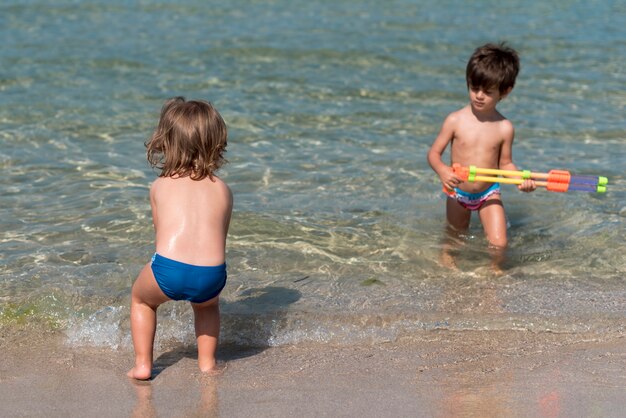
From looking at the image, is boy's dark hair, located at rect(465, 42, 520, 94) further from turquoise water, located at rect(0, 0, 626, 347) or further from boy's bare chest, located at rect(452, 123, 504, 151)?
turquoise water, located at rect(0, 0, 626, 347)

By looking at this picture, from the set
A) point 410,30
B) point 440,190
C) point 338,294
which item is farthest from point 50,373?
point 410,30

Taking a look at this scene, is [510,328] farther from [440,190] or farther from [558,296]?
[440,190]

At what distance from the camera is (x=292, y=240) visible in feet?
19.7

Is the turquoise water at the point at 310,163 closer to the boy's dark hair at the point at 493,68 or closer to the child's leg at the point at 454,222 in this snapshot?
the child's leg at the point at 454,222

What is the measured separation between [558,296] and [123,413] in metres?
2.63

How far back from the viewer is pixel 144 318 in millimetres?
4102

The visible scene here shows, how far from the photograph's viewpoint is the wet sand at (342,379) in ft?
12.1

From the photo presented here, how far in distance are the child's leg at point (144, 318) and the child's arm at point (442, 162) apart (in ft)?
7.28

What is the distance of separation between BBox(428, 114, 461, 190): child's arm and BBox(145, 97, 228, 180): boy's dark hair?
1.95 metres

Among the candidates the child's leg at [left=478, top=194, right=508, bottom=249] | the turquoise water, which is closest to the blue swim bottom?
the turquoise water

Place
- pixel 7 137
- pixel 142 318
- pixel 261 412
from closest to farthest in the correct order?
1. pixel 261 412
2. pixel 142 318
3. pixel 7 137

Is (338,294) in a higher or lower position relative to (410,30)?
lower

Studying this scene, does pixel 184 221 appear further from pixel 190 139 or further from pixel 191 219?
pixel 190 139

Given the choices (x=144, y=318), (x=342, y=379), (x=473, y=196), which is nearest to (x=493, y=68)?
(x=473, y=196)
